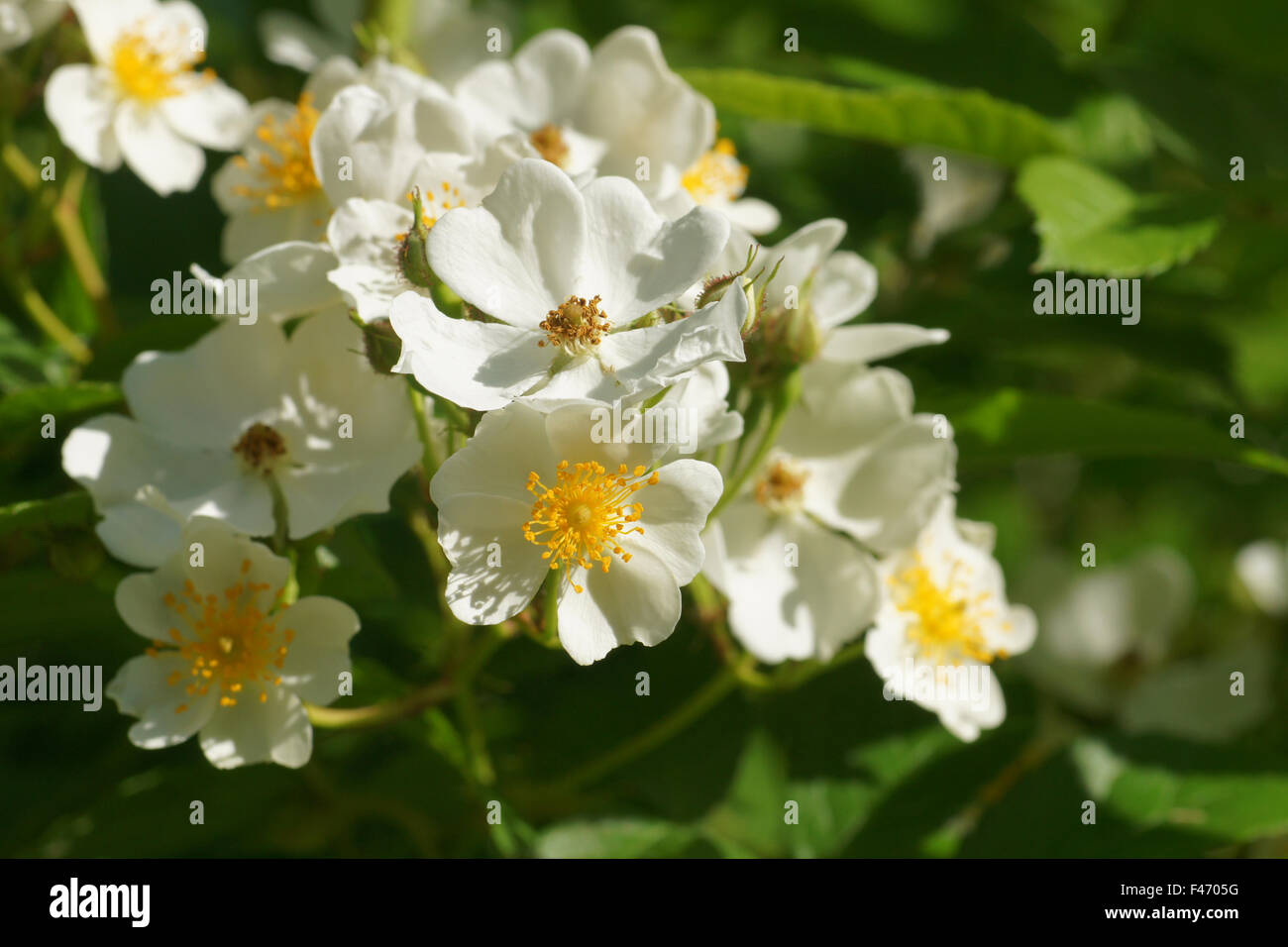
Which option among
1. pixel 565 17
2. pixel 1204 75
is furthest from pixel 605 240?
pixel 1204 75

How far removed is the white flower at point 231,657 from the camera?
1.48 metres

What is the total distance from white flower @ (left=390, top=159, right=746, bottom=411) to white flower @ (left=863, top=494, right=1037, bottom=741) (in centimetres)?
56

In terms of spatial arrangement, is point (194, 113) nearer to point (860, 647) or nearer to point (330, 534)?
point (330, 534)

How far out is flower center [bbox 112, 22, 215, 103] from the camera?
73.4 inches

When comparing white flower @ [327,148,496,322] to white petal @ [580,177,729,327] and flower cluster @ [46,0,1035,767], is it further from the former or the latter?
white petal @ [580,177,729,327]

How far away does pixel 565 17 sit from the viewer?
8.57 ft

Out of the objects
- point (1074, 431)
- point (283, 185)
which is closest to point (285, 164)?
point (283, 185)

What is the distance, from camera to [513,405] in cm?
130

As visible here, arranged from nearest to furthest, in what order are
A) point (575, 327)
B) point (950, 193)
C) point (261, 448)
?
1. point (575, 327)
2. point (261, 448)
3. point (950, 193)

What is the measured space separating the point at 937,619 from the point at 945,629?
0.02 m

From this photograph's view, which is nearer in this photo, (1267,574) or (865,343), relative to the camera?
(865,343)

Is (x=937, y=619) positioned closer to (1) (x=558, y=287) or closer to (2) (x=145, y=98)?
(1) (x=558, y=287)

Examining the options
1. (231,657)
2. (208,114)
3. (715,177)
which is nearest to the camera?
Answer: (231,657)

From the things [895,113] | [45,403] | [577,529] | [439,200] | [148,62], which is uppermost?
[148,62]
